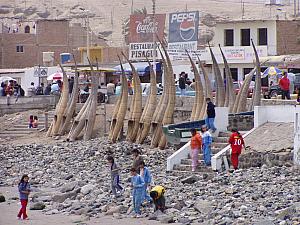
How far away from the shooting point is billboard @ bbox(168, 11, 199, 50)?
4753cm

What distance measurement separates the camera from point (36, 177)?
3400 centimetres

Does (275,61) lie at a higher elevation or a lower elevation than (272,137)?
higher

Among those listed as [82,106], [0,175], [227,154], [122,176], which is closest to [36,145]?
[82,106]

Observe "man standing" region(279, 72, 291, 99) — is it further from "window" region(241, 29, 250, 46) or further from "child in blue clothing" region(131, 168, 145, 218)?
"window" region(241, 29, 250, 46)

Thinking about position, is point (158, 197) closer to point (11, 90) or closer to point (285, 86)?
point (285, 86)

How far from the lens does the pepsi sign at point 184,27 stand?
47906 millimetres

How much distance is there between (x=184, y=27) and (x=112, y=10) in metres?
66.9

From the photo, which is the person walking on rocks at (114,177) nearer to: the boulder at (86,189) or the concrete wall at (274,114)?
the boulder at (86,189)

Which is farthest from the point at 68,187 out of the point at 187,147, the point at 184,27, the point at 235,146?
the point at 184,27

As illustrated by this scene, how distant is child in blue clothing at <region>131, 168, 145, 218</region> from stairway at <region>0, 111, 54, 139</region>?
23104 mm

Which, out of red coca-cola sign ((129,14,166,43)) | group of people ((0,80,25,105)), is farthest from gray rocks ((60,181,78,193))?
red coca-cola sign ((129,14,166,43))

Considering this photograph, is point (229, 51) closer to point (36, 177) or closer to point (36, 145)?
point (36, 145)

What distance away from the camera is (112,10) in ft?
377

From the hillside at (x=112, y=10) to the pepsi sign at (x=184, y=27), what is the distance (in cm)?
4932
